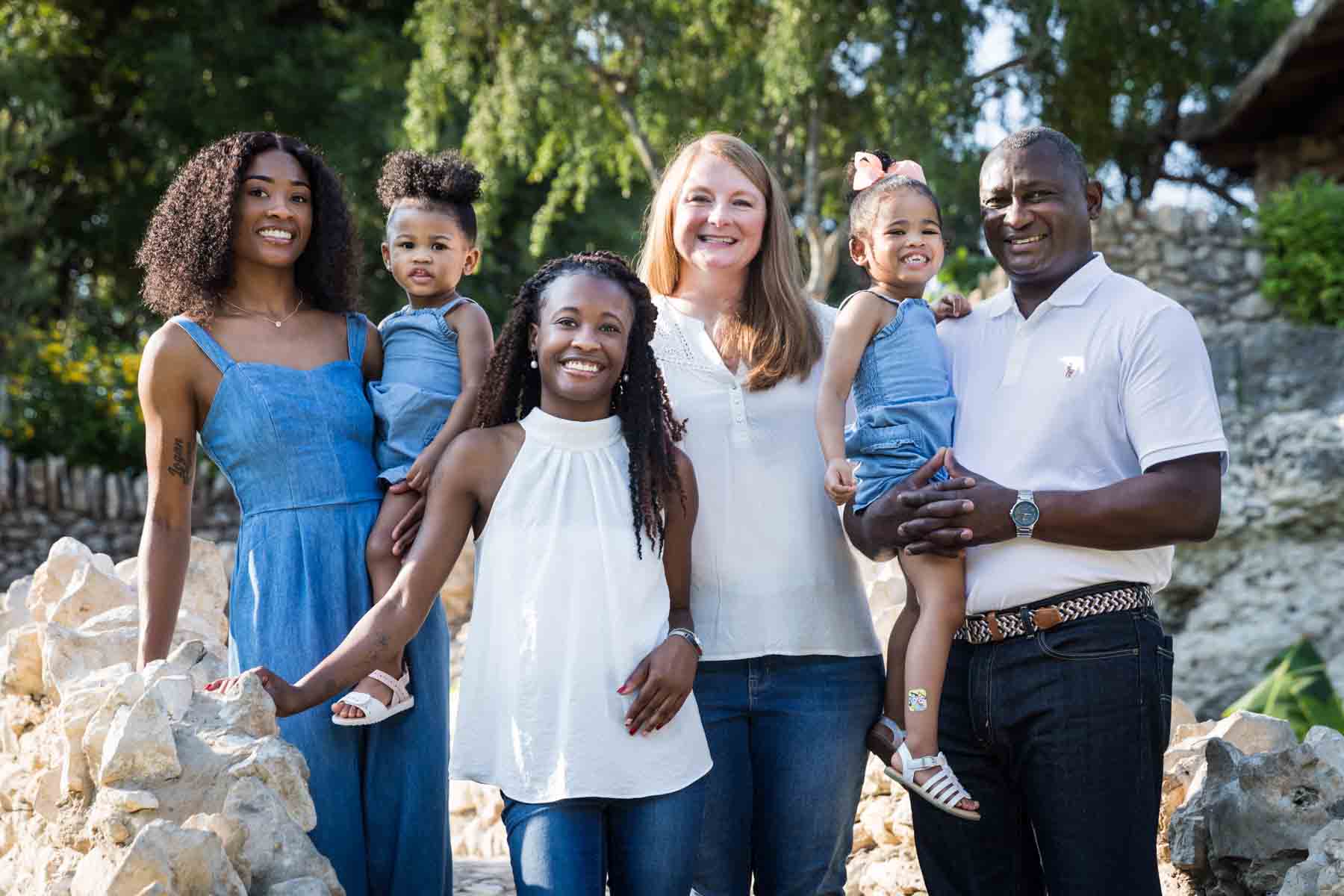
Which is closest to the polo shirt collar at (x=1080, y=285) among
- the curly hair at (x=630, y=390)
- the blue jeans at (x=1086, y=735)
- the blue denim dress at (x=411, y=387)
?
the blue jeans at (x=1086, y=735)

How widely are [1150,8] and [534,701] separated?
1214 cm

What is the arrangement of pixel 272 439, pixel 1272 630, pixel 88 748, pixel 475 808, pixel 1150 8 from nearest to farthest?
pixel 88 748 → pixel 272 439 → pixel 475 808 → pixel 1272 630 → pixel 1150 8

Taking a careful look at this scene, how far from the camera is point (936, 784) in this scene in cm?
282

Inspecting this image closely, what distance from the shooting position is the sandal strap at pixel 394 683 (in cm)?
277

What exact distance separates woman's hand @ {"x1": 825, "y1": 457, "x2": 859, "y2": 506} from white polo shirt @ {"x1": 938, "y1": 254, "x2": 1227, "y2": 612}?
23cm

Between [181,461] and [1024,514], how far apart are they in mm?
1702

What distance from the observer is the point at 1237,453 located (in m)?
8.59

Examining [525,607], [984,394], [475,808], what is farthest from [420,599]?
A: [475,808]

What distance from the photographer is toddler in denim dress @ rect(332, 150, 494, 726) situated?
289 cm

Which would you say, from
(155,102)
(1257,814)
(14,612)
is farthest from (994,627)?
(155,102)

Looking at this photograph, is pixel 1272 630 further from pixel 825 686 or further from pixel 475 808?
pixel 825 686

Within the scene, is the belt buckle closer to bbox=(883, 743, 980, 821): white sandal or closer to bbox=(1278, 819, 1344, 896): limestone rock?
bbox=(883, 743, 980, 821): white sandal

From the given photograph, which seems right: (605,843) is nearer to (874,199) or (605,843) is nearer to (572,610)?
(572,610)

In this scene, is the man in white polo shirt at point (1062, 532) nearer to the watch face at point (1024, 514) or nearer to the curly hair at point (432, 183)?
the watch face at point (1024, 514)
